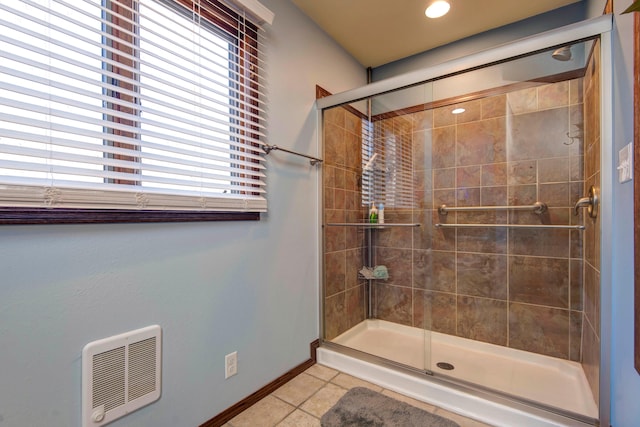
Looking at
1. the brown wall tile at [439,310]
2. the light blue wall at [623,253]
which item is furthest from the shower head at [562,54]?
the brown wall tile at [439,310]

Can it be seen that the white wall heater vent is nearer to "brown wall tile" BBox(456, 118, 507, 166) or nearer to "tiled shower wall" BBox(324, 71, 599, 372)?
"tiled shower wall" BBox(324, 71, 599, 372)

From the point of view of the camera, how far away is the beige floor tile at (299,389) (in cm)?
172

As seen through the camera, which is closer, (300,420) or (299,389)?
(300,420)

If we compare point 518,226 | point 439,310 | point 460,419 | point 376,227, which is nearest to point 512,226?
point 518,226

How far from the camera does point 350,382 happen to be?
1.89 m

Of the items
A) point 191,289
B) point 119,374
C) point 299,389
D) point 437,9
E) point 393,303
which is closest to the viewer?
point 119,374

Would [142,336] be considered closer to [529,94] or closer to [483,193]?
[483,193]

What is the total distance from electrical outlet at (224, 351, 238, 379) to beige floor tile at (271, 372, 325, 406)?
35cm

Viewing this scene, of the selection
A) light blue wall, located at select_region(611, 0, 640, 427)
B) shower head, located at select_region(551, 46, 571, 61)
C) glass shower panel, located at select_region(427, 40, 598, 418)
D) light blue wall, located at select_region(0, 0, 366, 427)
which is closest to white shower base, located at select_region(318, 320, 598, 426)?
glass shower panel, located at select_region(427, 40, 598, 418)

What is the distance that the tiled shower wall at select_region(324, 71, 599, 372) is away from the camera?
1.98 m

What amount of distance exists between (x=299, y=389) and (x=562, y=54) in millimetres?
2401

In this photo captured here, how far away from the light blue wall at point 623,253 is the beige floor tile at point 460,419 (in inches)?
21.2

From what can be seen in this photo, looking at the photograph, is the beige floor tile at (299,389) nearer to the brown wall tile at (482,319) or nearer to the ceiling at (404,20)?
the brown wall tile at (482,319)

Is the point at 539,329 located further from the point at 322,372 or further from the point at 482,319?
the point at 322,372
